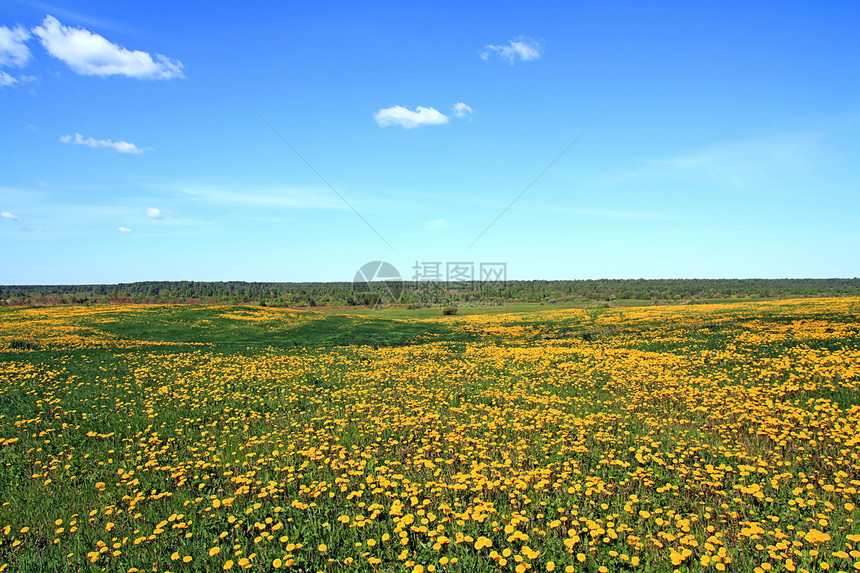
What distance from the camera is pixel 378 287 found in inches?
4798

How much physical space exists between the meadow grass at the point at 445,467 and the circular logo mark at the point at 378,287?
85118mm

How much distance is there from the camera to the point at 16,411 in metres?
11.2

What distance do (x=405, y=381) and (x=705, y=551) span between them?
31.3ft

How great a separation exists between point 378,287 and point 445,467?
379ft

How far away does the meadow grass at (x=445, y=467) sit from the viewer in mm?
4984

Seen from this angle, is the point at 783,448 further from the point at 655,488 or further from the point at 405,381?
the point at 405,381

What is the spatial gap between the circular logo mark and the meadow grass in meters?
85.1

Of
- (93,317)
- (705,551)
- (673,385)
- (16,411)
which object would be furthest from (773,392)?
(93,317)

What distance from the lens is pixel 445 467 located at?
725 cm

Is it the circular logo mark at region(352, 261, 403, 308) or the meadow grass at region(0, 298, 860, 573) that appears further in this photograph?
the circular logo mark at region(352, 261, 403, 308)

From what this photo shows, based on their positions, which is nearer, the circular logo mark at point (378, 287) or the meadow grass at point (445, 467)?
the meadow grass at point (445, 467)

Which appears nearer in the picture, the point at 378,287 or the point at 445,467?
the point at 445,467

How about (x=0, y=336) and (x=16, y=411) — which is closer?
(x=16, y=411)

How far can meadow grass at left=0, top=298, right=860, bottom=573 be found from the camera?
16.4ft
